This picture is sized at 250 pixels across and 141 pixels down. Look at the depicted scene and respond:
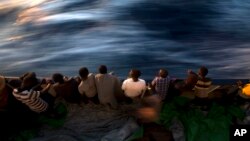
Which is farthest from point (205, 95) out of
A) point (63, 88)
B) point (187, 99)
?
point (63, 88)

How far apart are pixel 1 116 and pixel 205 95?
4.27m

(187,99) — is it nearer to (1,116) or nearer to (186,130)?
(186,130)

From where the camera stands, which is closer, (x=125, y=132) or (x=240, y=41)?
(x=125, y=132)

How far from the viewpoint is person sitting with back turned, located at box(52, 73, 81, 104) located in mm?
9383

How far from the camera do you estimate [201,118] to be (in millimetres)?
8906

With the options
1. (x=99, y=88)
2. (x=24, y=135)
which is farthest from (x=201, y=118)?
(x=24, y=135)

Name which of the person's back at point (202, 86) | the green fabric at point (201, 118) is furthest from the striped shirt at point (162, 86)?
the person's back at point (202, 86)

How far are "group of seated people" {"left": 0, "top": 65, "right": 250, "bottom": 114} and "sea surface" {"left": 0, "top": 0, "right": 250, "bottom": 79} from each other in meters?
3.34

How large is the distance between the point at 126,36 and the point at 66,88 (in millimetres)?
7748

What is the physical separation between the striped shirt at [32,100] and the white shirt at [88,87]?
83 centimetres

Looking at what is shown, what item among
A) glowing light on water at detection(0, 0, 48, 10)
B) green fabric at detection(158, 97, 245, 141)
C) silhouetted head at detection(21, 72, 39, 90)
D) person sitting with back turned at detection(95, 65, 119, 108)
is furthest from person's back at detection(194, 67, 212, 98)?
glowing light on water at detection(0, 0, 48, 10)

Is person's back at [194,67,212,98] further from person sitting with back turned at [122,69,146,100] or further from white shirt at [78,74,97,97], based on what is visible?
white shirt at [78,74,97,97]

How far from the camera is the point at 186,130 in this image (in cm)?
867

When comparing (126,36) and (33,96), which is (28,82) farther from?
(126,36)
